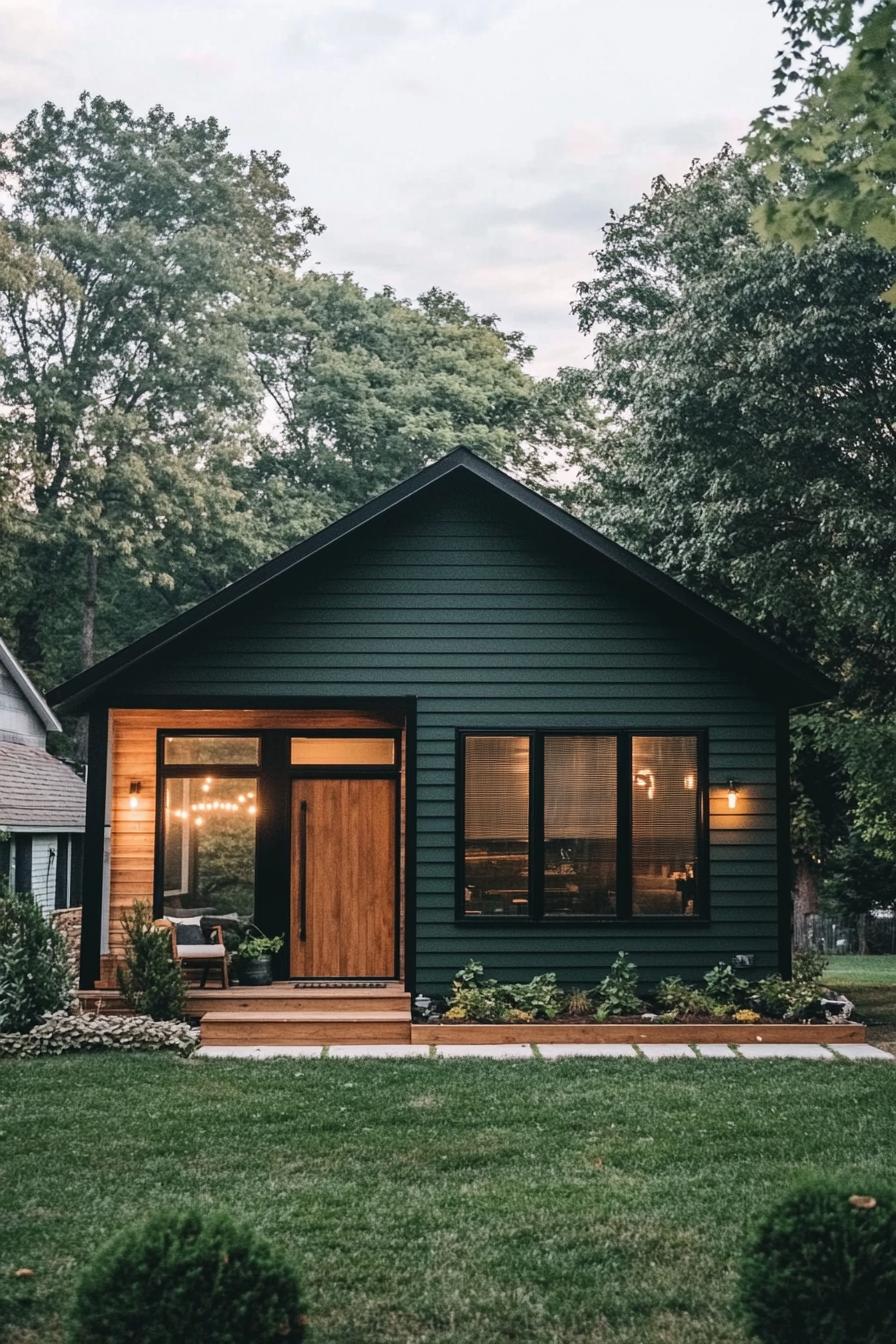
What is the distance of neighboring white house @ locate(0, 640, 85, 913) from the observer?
20.0m

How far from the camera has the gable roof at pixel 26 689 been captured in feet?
75.2

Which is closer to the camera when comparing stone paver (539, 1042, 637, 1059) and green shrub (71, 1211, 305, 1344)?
green shrub (71, 1211, 305, 1344)

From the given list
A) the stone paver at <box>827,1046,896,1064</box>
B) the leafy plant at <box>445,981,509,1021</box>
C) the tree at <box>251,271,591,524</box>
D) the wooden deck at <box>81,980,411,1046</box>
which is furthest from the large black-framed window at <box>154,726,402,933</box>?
the tree at <box>251,271,591,524</box>

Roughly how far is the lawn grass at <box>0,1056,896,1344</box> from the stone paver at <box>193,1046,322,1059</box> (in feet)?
1.18

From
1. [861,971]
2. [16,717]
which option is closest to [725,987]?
[861,971]

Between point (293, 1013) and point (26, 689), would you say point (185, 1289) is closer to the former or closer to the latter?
point (293, 1013)

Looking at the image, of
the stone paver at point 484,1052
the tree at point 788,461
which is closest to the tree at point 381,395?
the tree at point 788,461

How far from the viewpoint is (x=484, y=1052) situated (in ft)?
34.3

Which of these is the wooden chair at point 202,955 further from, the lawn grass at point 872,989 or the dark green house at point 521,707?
the lawn grass at point 872,989

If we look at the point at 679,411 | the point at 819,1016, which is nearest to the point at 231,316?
the point at 679,411

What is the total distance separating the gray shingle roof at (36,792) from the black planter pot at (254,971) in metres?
7.31

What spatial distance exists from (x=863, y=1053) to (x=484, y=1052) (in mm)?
2945

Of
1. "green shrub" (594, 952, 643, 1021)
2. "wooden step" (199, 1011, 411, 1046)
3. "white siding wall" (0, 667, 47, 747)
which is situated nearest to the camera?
"wooden step" (199, 1011, 411, 1046)

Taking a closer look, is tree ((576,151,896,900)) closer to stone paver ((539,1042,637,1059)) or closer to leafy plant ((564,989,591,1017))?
leafy plant ((564,989,591,1017))
